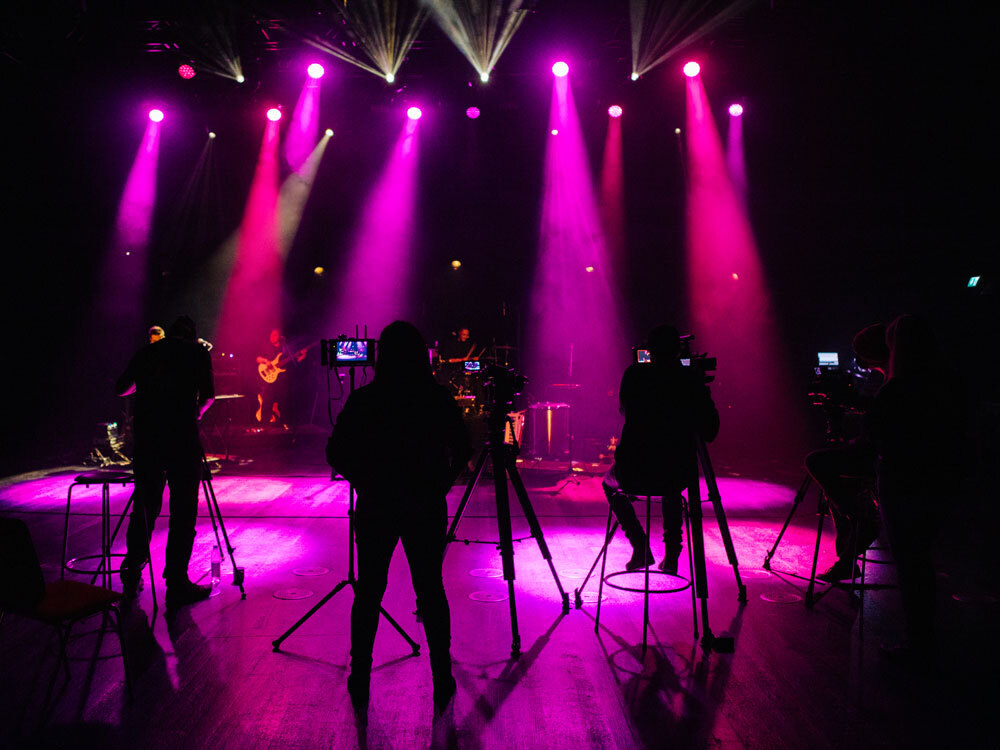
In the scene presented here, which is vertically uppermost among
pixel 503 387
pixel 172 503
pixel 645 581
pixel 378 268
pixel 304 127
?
pixel 304 127

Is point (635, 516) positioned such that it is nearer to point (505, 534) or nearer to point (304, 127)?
point (505, 534)

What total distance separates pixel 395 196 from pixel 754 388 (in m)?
8.47

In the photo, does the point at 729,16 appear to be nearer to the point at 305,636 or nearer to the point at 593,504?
the point at 593,504

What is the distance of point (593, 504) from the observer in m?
6.52

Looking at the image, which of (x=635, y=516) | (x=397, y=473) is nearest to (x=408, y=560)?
(x=397, y=473)

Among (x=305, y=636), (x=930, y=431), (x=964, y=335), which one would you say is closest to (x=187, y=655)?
(x=305, y=636)

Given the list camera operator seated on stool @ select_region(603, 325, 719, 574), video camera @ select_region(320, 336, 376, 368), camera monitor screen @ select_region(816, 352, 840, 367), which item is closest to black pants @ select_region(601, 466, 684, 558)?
camera operator seated on stool @ select_region(603, 325, 719, 574)

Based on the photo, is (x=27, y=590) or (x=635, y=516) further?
(x=635, y=516)

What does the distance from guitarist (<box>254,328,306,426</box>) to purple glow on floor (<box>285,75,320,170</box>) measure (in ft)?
11.5

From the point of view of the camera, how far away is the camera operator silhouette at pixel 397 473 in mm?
2371

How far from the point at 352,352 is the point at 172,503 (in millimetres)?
1444

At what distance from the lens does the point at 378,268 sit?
1464 centimetres

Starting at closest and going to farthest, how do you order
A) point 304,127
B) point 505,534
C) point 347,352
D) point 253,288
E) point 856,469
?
point 505,534 < point 856,469 < point 347,352 < point 304,127 < point 253,288

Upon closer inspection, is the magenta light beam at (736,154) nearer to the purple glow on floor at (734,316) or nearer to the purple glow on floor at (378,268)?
the purple glow on floor at (734,316)
